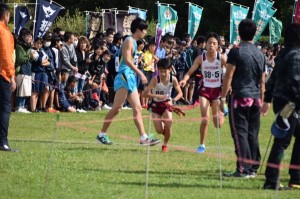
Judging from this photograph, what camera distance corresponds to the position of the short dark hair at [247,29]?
38.4 ft

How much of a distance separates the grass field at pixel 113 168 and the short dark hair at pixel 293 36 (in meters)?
1.87

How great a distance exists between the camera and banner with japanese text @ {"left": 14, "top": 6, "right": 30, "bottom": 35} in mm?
23875

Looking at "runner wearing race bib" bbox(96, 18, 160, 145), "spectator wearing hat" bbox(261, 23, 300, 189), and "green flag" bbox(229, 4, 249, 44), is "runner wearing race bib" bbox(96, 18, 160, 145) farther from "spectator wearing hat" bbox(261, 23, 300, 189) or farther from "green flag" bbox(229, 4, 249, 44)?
"green flag" bbox(229, 4, 249, 44)

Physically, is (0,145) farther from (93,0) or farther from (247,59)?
(93,0)

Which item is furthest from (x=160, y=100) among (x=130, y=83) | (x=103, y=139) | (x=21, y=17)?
(x=21, y=17)

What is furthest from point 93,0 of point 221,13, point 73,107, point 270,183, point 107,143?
point 270,183

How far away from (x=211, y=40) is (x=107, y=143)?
9.07ft

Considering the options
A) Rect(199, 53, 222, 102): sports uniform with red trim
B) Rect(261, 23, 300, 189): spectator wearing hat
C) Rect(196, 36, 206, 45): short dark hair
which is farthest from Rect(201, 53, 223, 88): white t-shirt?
Rect(196, 36, 206, 45): short dark hair

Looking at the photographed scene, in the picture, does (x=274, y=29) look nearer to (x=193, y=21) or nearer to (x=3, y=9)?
(x=193, y=21)

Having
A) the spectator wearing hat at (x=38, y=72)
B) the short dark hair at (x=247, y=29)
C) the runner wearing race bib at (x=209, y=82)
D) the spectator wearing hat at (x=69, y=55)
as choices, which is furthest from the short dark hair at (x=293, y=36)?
the spectator wearing hat at (x=69, y=55)

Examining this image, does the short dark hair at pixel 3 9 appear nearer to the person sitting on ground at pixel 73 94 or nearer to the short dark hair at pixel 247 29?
the short dark hair at pixel 247 29

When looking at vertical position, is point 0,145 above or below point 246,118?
below

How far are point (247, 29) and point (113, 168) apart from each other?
109 inches

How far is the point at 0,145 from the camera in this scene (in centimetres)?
1387
